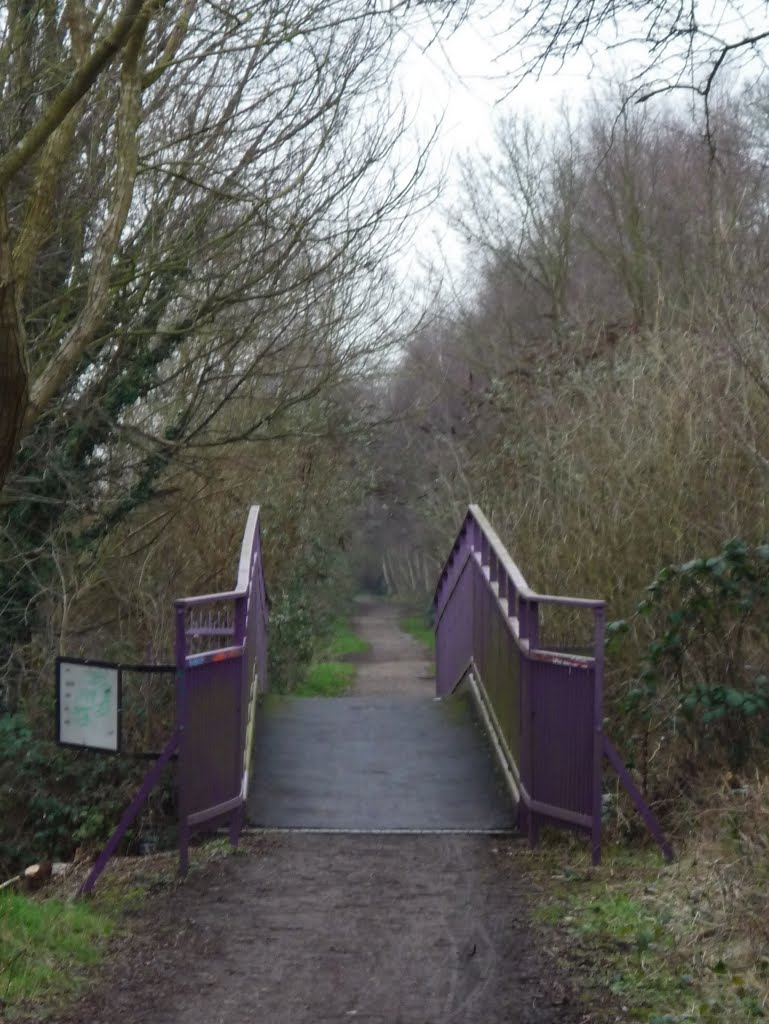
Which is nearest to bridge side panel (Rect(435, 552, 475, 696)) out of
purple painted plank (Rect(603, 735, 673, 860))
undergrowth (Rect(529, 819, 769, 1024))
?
purple painted plank (Rect(603, 735, 673, 860))

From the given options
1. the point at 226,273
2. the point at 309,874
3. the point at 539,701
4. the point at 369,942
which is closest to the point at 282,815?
the point at 309,874

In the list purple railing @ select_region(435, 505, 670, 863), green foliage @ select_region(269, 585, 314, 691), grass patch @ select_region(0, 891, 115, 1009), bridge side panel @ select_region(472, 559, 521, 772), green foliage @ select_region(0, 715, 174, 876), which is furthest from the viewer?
green foliage @ select_region(269, 585, 314, 691)

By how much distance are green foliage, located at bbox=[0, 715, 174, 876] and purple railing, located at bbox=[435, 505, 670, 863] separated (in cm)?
302

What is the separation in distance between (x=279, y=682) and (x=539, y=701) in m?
11.9

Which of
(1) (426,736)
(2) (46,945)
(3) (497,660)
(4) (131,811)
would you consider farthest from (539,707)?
(2) (46,945)

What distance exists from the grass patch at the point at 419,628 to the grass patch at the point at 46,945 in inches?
1282

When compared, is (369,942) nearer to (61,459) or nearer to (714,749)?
(714,749)

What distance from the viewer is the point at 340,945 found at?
5.97m

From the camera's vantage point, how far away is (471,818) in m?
8.30

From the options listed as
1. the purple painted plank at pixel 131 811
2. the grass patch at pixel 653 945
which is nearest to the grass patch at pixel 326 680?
the purple painted plank at pixel 131 811

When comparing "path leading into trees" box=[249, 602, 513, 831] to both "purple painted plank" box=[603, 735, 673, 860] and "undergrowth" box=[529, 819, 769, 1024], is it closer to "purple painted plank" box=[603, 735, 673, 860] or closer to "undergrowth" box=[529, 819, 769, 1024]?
"purple painted plank" box=[603, 735, 673, 860]

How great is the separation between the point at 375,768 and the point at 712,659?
7.95 feet

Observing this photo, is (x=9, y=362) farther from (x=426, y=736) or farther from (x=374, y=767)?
(x=426, y=736)

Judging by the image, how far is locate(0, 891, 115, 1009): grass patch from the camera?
530 centimetres
